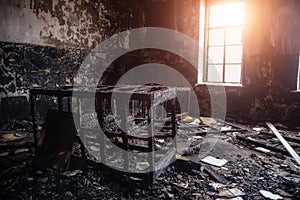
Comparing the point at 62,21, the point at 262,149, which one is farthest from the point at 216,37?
the point at 62,21

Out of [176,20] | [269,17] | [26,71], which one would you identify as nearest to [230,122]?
[269,17]

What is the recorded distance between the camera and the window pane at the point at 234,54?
4631 millimetres

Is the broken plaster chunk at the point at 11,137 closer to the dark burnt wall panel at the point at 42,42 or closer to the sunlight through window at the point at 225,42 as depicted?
the dark burnt wall panel at the point at 42,42

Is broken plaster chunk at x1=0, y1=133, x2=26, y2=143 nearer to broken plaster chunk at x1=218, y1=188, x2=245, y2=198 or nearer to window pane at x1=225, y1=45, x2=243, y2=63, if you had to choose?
broken plaster chunk at x1=218, y1=188, x2=245, y2=198

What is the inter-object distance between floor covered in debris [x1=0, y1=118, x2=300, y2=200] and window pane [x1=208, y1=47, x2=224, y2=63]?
235 cm

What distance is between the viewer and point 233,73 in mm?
4770

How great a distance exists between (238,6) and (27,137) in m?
4.49

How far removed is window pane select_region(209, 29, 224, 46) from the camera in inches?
189

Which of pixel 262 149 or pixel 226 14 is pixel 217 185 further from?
pixel 226 14

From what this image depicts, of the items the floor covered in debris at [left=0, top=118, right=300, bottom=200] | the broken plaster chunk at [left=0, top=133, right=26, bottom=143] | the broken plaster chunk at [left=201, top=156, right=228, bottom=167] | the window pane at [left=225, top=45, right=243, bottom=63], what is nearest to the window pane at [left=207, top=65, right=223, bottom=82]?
the window pane at [left=225, top=45, right=243, bottom=63]

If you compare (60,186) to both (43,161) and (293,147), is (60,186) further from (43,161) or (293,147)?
(293,147)

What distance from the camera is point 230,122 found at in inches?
171

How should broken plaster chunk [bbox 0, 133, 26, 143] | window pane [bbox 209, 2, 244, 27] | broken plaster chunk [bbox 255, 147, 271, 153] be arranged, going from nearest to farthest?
broken plaster chunk [bbox 255, 147, 271, 153], broken plaster chunk [bbox 0, 133, 26, 143], window pane [bbox 209, 2, 244, 27]

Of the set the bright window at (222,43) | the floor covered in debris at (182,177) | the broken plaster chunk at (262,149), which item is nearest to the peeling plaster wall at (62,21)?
the floor covered in debris at (182,177)
